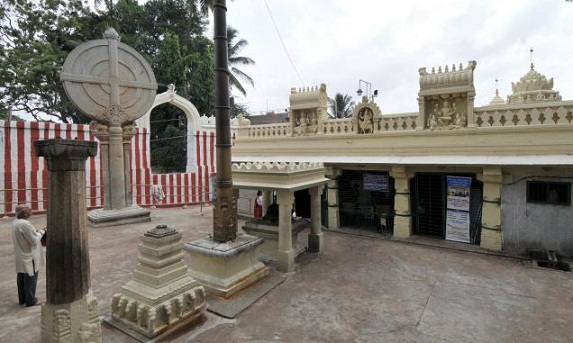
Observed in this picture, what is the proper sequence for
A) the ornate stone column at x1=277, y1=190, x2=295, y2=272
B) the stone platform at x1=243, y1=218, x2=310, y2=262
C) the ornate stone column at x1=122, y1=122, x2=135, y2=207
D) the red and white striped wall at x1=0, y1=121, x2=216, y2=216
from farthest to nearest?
the red and white striped wall at x1=0, y1=121, x2=216, y2=216 → the ornate stone column at x1=122, y1=122, x2=135, y2=207 → the stone platform at x1=243, y1=218, x2=310, y2=262 → the ornate stone column at x1=277, y1=190, x2=295, y2=272

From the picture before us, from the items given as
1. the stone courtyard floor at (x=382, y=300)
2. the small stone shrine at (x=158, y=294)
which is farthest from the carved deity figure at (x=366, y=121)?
the small stone shrine at (x=158, y=294)

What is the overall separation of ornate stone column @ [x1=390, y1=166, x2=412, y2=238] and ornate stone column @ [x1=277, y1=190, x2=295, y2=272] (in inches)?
180

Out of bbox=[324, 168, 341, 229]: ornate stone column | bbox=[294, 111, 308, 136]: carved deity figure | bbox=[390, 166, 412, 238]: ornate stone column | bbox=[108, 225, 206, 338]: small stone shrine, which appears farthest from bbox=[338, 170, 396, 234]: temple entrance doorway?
bbox=[108, 225, 206, 338]: small stone shrine

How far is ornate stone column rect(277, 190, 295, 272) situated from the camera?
7.57 meters

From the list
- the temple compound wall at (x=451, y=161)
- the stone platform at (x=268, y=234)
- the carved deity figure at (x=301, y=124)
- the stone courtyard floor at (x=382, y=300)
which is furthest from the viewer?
the carved deity figure at (x=301, y=124)

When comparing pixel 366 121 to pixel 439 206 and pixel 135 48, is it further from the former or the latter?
pixel 135 48

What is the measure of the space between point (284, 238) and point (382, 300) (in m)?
2.57

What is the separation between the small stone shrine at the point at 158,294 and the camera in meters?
4.82

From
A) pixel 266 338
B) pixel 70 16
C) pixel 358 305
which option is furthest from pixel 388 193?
pixel 70 16

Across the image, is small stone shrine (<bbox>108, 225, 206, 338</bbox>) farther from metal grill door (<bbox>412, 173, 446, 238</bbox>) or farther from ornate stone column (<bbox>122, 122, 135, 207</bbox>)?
ornate stone column (<bbox>122, 122, 135, 207</bbox>)

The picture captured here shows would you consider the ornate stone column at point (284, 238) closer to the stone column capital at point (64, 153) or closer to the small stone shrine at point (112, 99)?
the stone column capital at point (64, 153)

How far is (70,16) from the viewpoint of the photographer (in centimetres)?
1920

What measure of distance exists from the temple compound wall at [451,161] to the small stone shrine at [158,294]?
7200mm

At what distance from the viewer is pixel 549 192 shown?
8.64 m
